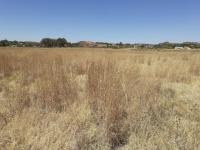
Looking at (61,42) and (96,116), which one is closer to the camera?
(96,116)

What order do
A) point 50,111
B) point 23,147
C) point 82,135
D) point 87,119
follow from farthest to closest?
point 50,111, point 87,119, point 82,135, point 23,147

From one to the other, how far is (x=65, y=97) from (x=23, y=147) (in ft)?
5.66

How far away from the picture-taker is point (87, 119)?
408cm

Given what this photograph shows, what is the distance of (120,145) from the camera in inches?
137

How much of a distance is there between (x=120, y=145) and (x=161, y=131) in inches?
23.9

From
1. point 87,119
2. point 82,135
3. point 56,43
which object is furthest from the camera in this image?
point 56,43

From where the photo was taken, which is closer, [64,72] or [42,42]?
[64,72]

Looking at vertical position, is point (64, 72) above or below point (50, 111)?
above

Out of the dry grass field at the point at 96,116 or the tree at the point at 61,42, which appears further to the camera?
Answer: the tree at the point at 61,42

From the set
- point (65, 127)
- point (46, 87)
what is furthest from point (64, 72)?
point (65, 127)

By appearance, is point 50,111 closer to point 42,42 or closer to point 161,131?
point 161,131

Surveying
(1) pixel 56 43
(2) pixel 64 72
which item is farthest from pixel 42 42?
(2) pixel 64 72

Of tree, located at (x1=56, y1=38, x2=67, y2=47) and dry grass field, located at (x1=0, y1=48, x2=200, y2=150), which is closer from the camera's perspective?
dry grass field, located at (x1=0, y1=48, x2=200, y2=150)

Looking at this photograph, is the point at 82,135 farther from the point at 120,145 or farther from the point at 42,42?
the point at 42,42
